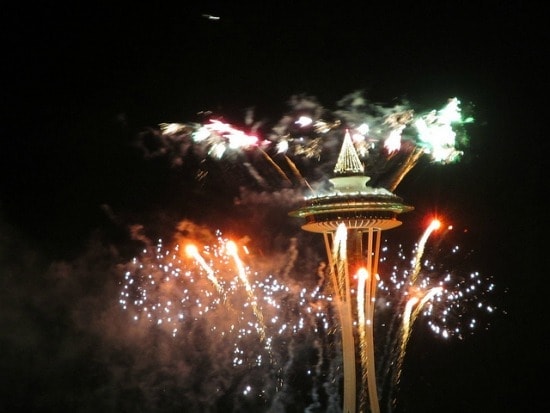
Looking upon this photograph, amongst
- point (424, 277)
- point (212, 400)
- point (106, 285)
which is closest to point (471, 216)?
point (424, 277)

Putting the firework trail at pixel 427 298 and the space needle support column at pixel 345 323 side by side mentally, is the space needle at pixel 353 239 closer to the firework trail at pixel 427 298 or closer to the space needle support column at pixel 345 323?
the space needle support column at pixel 345 323

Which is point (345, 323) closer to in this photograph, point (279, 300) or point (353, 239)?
point (353, 239)

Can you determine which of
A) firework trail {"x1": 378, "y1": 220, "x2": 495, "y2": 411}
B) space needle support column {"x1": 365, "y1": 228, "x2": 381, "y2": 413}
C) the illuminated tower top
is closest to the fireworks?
firework trail {"x1": 378, "y1": 220, "x2": 495, "y2": 411}

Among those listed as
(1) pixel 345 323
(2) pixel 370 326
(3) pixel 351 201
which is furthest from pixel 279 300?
(3) pixel 351 201

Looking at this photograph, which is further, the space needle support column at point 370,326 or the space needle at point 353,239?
the space needle support column at point 370,326

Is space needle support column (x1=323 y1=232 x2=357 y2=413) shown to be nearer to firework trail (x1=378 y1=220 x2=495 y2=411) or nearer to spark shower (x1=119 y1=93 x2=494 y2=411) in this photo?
spark shower (x1=119 y1=93 x2=494 y2=411)

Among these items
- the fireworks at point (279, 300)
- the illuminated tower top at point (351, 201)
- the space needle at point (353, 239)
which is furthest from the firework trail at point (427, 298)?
the illuminated tower top at point (351, 201)

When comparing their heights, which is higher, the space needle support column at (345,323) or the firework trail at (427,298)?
the firework trail at (427,298)
